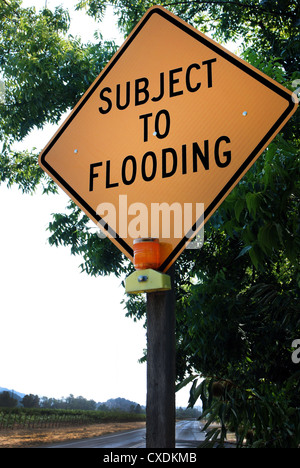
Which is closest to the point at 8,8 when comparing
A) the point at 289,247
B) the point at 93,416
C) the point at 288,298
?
the point at 288,298

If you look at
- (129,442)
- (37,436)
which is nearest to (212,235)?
(129,442)

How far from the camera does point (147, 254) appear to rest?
196 cm

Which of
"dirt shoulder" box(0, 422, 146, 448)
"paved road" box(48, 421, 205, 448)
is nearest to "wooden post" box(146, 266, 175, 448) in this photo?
"paved road" box(48, 421, 205, 448)

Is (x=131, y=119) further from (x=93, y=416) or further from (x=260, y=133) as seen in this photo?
(x=93, y=416)

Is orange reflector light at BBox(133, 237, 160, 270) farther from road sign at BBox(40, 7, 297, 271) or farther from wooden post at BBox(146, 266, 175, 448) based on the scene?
wooden post at BBox(146, 266, 175, 448)

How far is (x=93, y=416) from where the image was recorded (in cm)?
11325

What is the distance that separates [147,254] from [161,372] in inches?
21.0

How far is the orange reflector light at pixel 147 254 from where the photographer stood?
196 centimetres

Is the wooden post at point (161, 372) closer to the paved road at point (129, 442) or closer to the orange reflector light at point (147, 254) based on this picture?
the orange reflector light at point (147, 254)

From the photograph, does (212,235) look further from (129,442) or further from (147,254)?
(129,442)

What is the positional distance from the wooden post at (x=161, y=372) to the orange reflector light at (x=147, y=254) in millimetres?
153

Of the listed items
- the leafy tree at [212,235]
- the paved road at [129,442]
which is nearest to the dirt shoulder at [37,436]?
the paved road at [129,442]

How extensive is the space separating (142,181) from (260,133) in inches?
24.3
